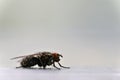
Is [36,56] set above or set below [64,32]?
below

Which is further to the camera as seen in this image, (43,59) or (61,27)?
(61,27)

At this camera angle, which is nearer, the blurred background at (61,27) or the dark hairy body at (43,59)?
the dark hairy body at (43,59)

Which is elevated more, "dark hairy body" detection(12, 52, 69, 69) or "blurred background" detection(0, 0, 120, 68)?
"blurred background" detection(0, 0, 120, 68)

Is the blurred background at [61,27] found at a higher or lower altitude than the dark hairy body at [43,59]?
higher

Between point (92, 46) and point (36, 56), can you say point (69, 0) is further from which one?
point (36, 56)

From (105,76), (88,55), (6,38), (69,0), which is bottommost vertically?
(105,76)

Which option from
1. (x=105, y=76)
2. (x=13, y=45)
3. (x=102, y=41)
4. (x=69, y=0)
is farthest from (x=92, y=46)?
(x=105, y=76)

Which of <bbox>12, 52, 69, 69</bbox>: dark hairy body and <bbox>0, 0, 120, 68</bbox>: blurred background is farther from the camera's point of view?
<bbox>0, 0, 120, 68</bbox>: blurred background

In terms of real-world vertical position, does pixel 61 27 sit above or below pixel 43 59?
above
